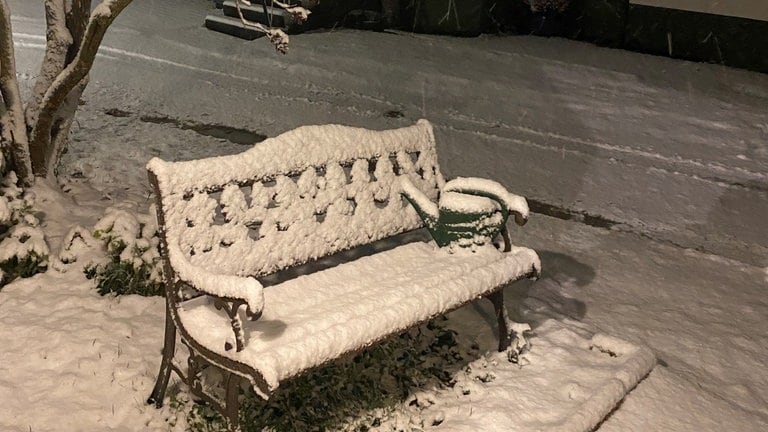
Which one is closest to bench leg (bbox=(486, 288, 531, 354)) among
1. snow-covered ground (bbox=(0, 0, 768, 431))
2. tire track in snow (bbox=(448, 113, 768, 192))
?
snow-covered ground (bbox=(0, 0, 768, 431))

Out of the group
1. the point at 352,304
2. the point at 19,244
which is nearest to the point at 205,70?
the point at 19,244

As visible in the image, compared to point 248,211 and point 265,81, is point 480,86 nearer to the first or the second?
point 265,81

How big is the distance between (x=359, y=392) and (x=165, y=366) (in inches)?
38.7

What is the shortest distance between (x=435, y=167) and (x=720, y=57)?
33.4 feet

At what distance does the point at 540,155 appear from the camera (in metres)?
7.85

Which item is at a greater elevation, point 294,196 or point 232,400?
point 294,196

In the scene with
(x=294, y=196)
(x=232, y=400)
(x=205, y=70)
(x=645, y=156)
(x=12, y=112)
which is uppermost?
(x=294, y=196)

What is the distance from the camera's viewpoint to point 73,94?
4969 millimetres

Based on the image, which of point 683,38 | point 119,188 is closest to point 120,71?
point 119,188

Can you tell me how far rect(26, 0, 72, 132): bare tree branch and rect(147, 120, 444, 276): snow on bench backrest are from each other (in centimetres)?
193

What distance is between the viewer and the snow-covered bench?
2.95 meters

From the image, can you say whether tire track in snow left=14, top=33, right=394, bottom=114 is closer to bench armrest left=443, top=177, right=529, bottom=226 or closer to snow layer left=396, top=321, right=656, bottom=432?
bench armrest left=443, top=177, right=529, bottom=226

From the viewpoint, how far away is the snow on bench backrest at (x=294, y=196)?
10.4 feet

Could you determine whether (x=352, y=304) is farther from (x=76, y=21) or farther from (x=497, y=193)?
(x=76, y=21)
